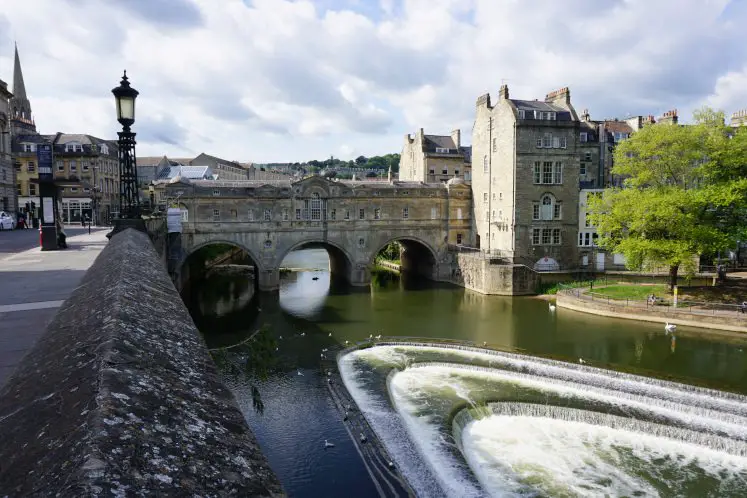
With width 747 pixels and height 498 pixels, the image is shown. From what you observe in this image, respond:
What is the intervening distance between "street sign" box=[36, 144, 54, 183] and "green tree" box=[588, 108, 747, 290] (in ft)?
108

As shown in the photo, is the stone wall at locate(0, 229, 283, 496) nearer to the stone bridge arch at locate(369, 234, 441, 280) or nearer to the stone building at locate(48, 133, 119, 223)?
the stone bridge arch at locate(369, 234, 441, 280)

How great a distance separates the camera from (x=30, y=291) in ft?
37.5

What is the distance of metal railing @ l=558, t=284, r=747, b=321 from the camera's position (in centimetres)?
3195

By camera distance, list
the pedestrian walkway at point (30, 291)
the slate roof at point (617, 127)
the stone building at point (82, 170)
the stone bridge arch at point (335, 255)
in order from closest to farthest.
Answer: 1. the pedestrian walkway at point (30, 291)
2. the stone bridge arch at point (335, 255)
3. the slate roof at point (617, 127)
4. the stone building at point (82, 170)

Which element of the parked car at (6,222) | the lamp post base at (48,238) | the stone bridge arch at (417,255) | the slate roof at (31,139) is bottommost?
the stone bridge arch at (417,255)

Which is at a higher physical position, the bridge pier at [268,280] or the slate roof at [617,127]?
the slate roof at [617,127]

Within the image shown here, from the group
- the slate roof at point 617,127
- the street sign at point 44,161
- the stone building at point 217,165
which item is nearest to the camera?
the street sign at point 44,161

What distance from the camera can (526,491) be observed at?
14.9 metres

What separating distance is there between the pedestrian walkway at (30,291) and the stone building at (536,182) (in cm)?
3356

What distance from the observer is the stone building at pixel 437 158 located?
2443 inches

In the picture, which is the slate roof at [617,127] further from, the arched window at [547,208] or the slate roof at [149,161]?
the slate roof at [149,161]

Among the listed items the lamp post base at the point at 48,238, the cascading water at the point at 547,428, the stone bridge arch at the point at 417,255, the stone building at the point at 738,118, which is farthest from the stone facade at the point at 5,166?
the stone building at the point at 738,118

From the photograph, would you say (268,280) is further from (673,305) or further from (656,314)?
(673,305)

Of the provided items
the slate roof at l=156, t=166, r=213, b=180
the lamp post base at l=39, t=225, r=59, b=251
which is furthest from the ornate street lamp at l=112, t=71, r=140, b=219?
the slate roof at l=156, t=166, r=213, b=180
